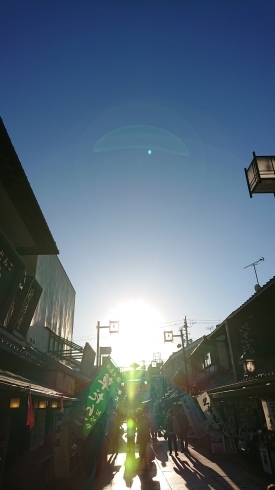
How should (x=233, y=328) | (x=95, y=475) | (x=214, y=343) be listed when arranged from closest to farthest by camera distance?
1. (x=95, y=475)
2. (x=233, y=328)
3. (x=214, y=343)

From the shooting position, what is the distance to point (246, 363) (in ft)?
50.1

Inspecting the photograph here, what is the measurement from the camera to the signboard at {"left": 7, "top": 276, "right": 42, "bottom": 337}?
1261 centimetres

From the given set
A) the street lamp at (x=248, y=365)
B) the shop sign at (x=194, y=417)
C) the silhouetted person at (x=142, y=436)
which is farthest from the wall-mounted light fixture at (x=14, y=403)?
the street lamp at (x=248, y=365)

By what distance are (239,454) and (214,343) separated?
12.1 metres

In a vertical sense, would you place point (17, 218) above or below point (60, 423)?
above

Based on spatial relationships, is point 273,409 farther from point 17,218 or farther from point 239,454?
point 17,218

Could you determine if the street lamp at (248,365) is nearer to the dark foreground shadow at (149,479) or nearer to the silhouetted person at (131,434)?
the dark foreground shadow at (149,479)

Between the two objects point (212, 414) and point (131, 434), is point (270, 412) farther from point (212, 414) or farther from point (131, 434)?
point (131, 434)

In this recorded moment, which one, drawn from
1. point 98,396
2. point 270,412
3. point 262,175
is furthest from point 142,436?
point 262,175

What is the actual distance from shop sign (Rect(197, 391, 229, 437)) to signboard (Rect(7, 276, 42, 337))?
1020 cm

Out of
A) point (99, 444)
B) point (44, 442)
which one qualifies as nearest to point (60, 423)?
point (44, 442)

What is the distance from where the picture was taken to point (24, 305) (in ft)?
42.9

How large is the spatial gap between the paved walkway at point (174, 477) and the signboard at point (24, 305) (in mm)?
6390

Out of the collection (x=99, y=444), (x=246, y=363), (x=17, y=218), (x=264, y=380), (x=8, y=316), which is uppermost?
(x=17, y=218)
